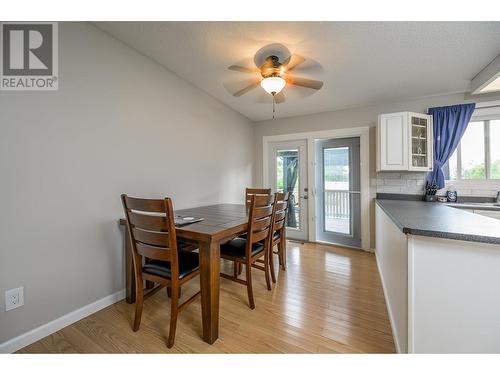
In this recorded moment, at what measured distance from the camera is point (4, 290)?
4.45 ft

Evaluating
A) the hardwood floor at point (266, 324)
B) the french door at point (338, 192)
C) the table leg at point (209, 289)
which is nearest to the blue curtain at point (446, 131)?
the french door at point (338, 192)

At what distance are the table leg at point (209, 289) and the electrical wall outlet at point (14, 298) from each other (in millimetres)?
1212

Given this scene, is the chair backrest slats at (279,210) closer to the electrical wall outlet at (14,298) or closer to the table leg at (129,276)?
the table leg at (129,276)

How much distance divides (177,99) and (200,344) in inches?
98.8

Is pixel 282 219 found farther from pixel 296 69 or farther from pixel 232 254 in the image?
pixel 296 69

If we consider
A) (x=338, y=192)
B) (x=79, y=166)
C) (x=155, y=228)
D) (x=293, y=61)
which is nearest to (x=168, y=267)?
(x=155, y=228)

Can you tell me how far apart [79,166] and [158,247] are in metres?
0.98

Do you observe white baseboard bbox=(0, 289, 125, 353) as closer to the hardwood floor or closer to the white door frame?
the hardwood floor

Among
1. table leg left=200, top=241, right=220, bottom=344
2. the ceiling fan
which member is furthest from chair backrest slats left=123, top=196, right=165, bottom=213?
the ceiling fan

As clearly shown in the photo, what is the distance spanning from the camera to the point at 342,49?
1.99 meters

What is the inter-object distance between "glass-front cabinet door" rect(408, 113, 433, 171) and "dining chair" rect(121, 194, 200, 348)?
2974 millimetres

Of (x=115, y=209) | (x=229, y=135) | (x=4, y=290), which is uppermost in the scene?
(x=229, y=135)
